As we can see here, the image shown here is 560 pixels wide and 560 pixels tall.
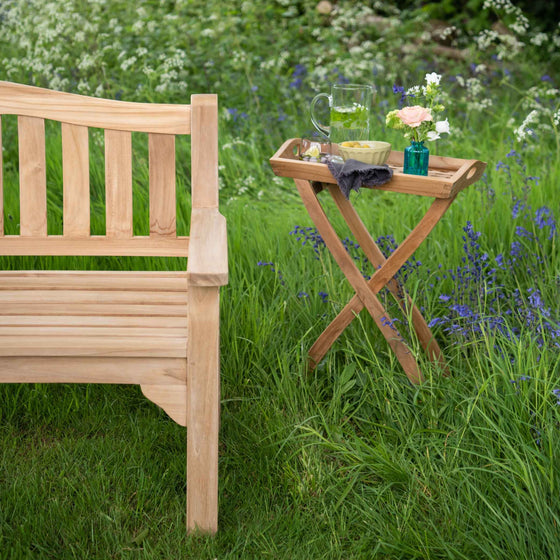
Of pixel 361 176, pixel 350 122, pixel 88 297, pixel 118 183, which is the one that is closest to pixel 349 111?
pixel 350 122

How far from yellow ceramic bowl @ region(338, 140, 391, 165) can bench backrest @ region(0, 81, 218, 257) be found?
16.4 inches

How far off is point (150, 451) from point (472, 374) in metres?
1.05

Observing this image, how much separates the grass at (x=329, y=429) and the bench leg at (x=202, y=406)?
87 mm

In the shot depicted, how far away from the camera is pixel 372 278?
8.37ft

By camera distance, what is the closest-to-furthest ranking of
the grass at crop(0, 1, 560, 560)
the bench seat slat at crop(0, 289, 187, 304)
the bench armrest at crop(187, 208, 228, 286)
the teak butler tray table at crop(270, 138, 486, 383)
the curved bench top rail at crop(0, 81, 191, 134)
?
the bench armrest at crop(187, 208, 228, 286) → the grass at crop(0, 1, 560, 560) → the bench seat slat at crop(0, 289, 187, 304) → the teak butler tray table at crop(270, 138, 486, 383) → the curved bench top rail at crop(0, 81, 191, 134)

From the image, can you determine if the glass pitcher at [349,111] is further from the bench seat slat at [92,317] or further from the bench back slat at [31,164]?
the bench back slat at [31,164]

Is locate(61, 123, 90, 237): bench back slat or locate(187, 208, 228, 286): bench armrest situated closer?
locate(187, 208, 228, 286): bench armrest

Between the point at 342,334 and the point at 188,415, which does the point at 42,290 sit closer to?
the point at 188,415

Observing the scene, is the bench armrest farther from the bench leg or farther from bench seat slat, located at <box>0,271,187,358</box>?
bench seat slat, located at <box>0,271,187,358</box>

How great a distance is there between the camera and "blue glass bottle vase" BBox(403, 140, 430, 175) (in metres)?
2.45

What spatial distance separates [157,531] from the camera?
87.4 inches

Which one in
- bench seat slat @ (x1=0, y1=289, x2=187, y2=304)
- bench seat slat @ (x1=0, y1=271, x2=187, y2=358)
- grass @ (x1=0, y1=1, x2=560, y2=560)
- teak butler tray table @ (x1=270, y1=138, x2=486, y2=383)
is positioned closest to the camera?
bench seat slat @ (x1=0, y1=271, x2=187, y2=358)

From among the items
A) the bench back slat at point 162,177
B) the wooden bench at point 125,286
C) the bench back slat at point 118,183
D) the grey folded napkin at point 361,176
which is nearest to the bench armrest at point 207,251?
the wooden bench at point 125,286

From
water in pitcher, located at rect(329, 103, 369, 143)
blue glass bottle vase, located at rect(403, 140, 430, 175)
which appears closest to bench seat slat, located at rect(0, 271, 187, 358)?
water in pitcher, located at rect(329, 103, 369, 143)
